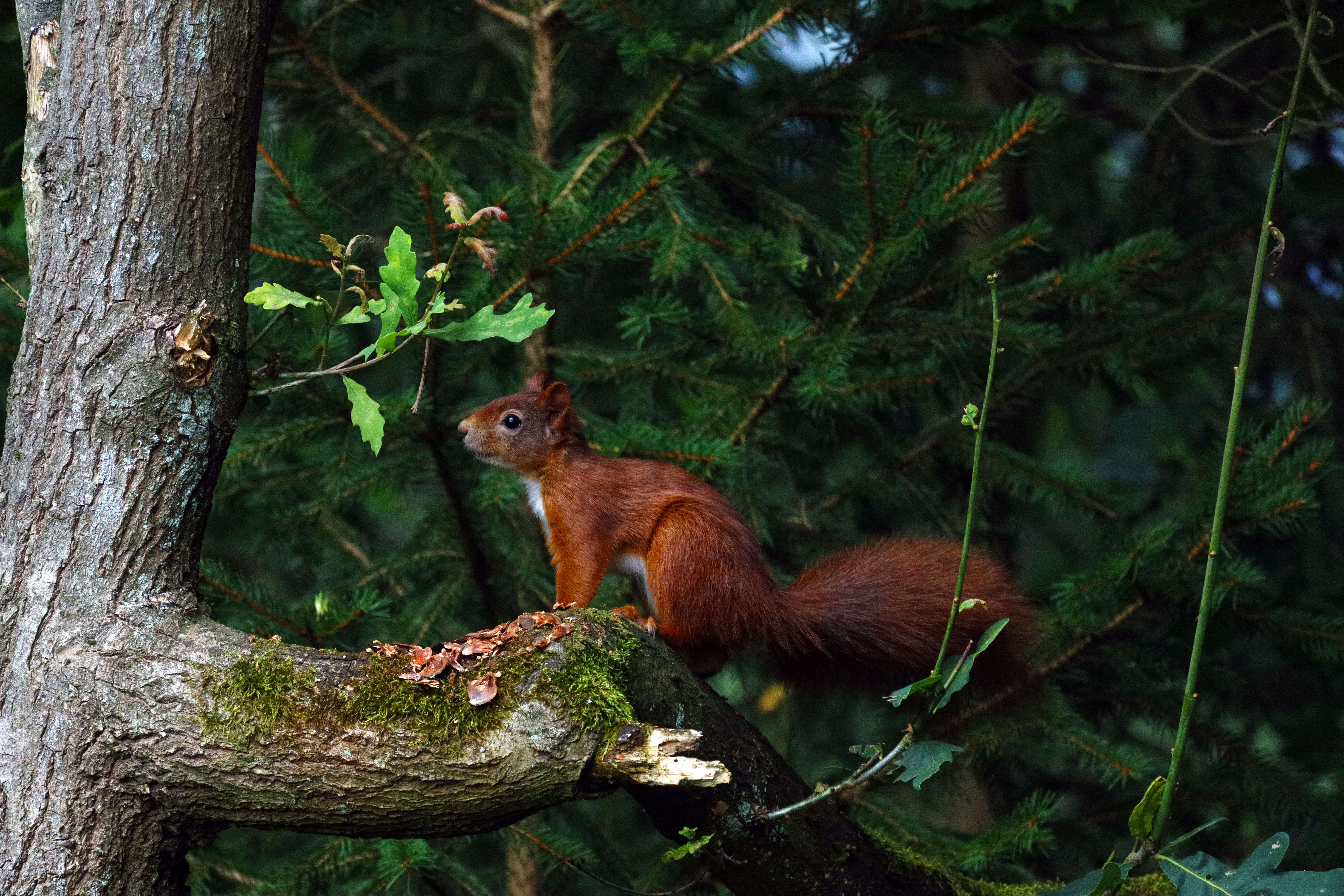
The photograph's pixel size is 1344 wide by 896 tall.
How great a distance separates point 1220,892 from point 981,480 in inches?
62.4

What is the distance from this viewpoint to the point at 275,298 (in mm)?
1553

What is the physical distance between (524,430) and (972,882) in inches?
48.6

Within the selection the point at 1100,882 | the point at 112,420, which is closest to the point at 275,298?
the point at 112,420

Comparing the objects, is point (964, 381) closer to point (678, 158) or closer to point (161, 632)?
point (678, 158)

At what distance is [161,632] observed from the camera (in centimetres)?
157

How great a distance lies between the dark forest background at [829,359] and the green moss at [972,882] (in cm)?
35

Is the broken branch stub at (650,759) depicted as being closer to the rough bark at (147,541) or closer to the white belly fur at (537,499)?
the rough bark at (147,541)

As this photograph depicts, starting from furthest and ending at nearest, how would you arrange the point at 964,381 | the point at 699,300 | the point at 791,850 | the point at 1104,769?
the point at 699,300
the point at 964,381
the point at 1104,769
the point at 791,850

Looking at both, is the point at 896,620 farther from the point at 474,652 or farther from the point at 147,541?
the point at 147,541

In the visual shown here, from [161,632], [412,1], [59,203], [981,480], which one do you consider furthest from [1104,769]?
[412,1]

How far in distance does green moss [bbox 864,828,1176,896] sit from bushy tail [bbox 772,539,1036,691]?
300 millimetres

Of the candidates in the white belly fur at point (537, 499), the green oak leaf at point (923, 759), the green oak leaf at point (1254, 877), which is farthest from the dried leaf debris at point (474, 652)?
the green oak leaf at point (1254, 877)

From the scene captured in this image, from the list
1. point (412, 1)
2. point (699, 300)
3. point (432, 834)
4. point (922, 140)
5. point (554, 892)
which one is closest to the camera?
point (432, 834)

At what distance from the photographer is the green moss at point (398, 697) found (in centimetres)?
149
